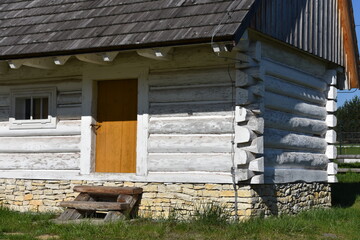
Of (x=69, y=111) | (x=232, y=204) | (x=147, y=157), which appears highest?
(x=69, y=111)

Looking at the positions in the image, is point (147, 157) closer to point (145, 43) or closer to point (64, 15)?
point (145, 43)

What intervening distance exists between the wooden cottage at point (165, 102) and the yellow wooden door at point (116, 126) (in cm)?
2

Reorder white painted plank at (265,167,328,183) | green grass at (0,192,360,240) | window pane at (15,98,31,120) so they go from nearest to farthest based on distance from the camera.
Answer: green grass at (0,192,360,240), white painted plank at (265,167,328,183), window pane at (15,98,31,120)

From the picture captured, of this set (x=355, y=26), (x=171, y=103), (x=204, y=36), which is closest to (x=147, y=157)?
(x=171, y=103)

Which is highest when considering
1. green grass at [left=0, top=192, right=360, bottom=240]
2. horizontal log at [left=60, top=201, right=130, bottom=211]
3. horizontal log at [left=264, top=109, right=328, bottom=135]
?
horizontal log at [left=264, top=109, right=328, bottom=135]

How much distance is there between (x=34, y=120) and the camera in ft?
44.5

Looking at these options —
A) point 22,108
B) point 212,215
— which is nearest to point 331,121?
point 212,215

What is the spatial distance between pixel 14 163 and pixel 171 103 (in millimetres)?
3626

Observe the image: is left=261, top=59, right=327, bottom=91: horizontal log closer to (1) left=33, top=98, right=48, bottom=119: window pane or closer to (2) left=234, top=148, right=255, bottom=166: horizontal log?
(2) left=234, top=148, right=255, bottom=166: horizontal log

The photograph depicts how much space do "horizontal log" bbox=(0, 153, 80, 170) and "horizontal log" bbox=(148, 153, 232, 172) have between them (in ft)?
5.48

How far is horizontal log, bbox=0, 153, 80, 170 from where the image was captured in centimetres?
1311

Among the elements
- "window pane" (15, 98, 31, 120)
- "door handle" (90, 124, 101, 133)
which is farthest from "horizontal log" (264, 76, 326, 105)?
"window pane" (15, 98, 31, 120)

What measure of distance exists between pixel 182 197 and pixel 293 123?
3016 mm

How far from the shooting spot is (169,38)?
11141 mm
